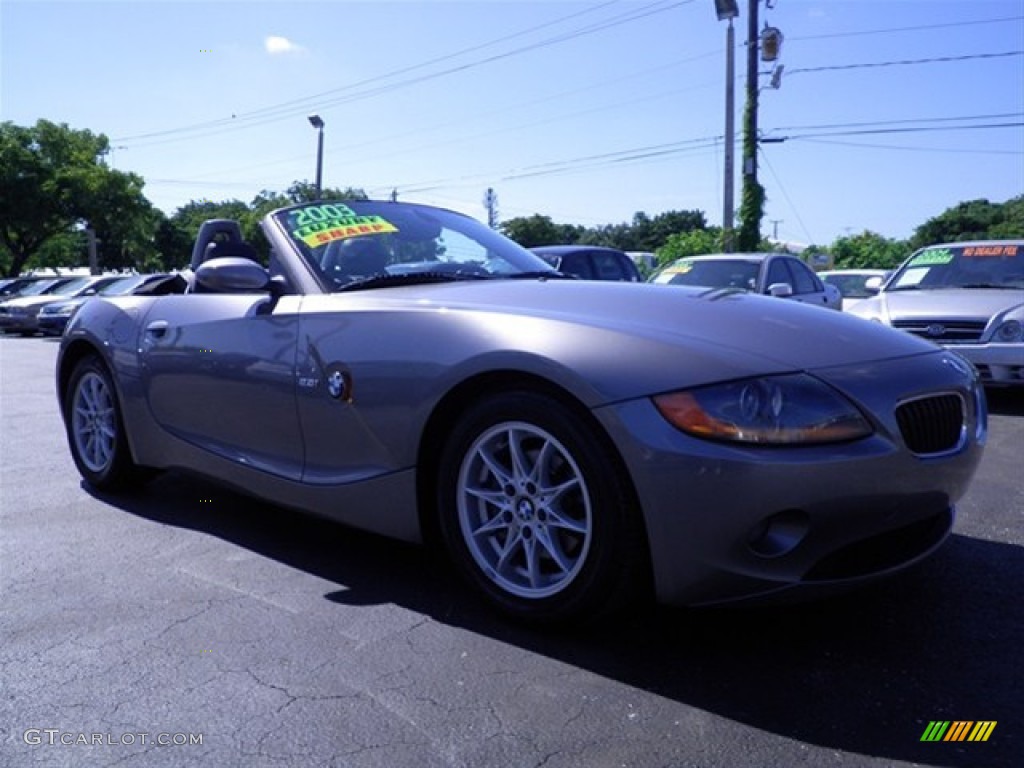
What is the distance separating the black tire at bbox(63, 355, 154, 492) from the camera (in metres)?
4.25

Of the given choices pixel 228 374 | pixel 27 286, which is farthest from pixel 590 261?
pixel 27 286

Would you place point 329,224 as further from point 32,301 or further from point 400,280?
point 32,301

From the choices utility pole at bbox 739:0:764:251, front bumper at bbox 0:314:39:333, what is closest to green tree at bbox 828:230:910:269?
utility pole at bbox 739:0:764:251

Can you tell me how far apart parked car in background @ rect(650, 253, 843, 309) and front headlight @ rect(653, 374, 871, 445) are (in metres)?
7.83

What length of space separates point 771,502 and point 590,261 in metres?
9.59

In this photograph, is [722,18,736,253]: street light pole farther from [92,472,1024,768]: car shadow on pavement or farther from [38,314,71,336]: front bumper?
[92,472,1024,768]: car shadow on pavement

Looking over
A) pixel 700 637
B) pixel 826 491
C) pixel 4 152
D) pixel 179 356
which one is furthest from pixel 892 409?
pixel 4 152

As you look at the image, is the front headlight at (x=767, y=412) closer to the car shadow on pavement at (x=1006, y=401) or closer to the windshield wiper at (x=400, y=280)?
the windshield wiper at (x=400, y=280)

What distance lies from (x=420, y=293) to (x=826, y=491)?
5.06 feet

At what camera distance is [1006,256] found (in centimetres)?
811

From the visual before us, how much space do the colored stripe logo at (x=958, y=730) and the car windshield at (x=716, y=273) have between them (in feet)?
27.4

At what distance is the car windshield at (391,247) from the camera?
→ 3429mm

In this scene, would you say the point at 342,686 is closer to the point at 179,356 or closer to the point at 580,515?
the point at 580,515

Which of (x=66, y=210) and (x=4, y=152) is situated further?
(x=66, y=210)
